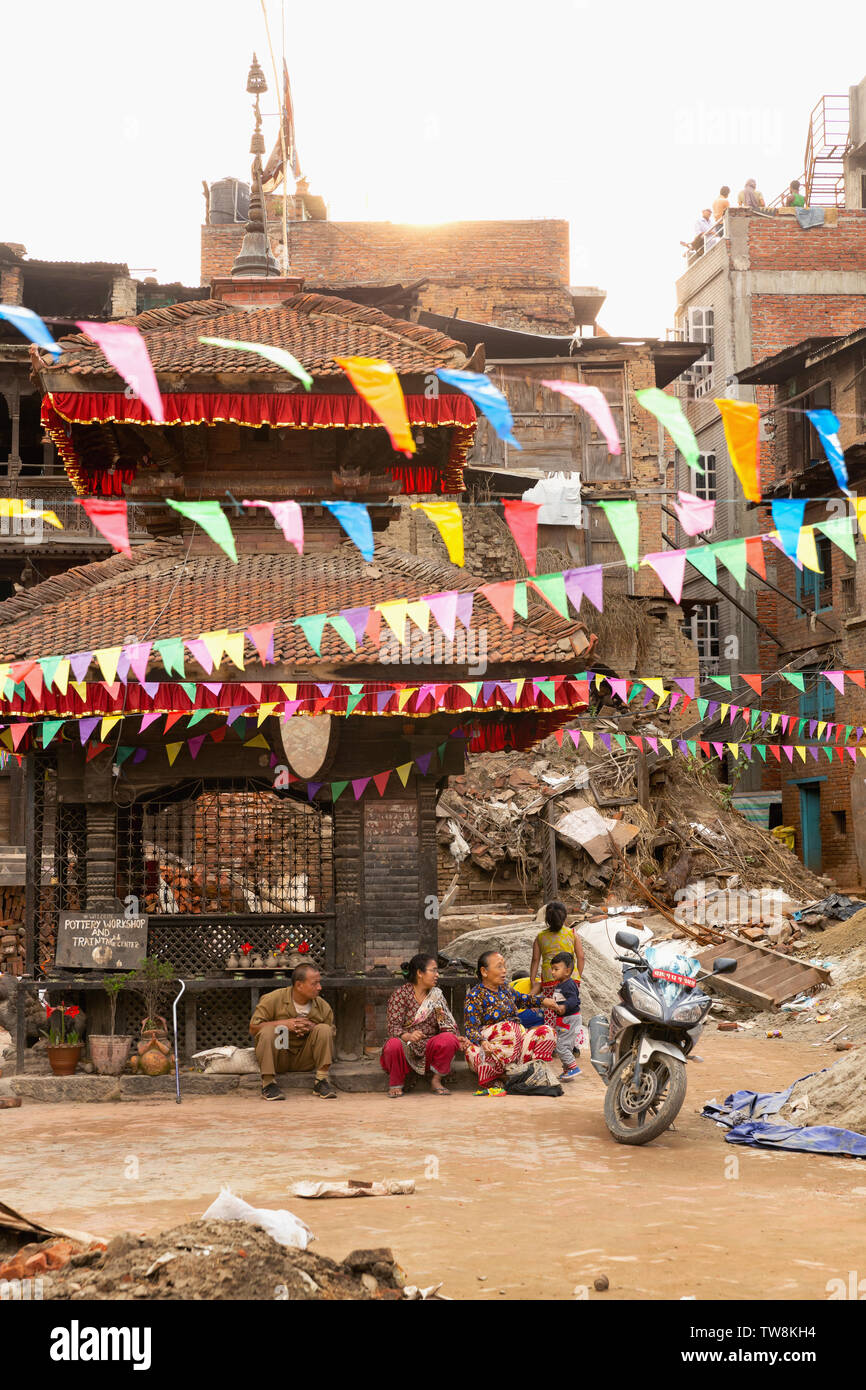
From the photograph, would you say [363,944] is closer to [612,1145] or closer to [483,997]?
[483,997]

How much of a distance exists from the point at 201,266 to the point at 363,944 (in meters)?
24.0

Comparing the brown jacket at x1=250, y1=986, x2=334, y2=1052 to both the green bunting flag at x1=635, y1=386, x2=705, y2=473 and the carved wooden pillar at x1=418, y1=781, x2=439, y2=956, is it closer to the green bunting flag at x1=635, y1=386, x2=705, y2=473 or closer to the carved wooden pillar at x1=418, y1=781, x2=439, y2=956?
the carved wooden pillar at x1=418, y1=781, x2=439, y2=956

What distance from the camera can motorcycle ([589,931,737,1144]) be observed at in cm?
872

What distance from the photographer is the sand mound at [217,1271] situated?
475 cm

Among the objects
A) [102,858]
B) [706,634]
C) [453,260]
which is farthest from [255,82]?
[706,634]

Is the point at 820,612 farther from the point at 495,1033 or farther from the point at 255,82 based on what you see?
the point at 495,1033

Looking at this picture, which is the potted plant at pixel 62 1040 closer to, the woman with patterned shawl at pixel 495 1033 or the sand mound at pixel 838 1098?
the woman with patterned shawl at pixel 495 1033

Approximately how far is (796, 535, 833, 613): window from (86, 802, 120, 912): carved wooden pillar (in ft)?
67.6

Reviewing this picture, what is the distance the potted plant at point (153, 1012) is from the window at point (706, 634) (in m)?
24.1

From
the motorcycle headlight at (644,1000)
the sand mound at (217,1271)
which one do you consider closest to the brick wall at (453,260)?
the motorcycle headlight at (644,1000)

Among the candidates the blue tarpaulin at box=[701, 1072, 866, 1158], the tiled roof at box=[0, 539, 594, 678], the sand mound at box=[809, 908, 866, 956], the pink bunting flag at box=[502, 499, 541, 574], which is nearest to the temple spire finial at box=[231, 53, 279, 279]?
the tiled roof at box=[0, 539, 594, 678]

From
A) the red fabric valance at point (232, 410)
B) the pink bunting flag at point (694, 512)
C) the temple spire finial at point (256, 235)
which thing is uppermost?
the temple spire finial at point (256, 235)

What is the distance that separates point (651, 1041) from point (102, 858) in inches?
221

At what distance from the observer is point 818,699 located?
2923 cm
